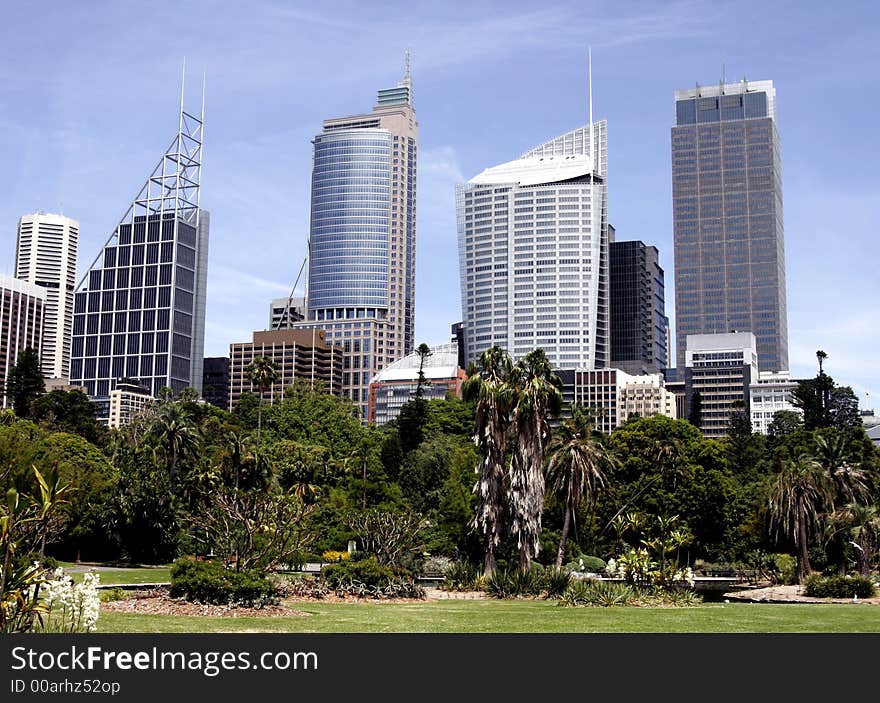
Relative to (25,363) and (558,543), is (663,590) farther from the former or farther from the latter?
(25,363)

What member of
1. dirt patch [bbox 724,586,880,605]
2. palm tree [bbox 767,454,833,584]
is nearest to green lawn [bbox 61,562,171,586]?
dirt patch [bbox 724,586,880,605]

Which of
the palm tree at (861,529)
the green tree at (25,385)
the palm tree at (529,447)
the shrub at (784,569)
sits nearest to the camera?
the palm tree at (529,447)

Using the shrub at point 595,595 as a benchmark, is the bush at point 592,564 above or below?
below

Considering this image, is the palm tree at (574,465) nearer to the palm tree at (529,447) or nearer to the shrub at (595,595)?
the palm tree at (529,447)

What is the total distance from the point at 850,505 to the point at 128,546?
46182 mm

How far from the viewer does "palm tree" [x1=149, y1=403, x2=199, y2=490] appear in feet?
249

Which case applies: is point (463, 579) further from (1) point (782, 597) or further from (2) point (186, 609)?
(2) point (186, 609)

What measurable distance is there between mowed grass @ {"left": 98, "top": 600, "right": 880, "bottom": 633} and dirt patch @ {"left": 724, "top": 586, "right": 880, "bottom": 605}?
393 inches

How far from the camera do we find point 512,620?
28391mm

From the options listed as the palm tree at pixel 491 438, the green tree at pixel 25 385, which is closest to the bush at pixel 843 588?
the palm tree at pixel 491 438

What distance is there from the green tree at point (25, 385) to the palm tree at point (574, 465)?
8156 centimetres

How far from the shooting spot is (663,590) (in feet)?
127

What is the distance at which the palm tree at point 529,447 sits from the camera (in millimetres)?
47438

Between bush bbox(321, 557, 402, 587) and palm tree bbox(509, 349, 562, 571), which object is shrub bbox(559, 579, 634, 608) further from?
palm tree bbox(509, 349, 562, 571)
